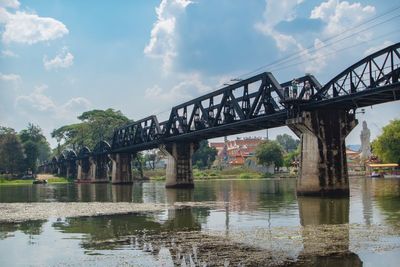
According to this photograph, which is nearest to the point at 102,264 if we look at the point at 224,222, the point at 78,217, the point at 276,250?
the point at 276,250

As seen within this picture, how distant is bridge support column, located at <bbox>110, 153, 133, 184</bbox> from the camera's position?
138625 mm

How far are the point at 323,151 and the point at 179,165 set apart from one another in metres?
47.2

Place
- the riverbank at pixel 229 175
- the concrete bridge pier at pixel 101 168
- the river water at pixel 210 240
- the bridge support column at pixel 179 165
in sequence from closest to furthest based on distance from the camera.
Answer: the river water at pixel 210 240 → the bridge support column at pixel 179 165 → the concrete bridge pier at pixel 101 168 → the riverbank at pixel 229 175

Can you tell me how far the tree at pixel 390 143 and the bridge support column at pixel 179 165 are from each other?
6753 centimetres

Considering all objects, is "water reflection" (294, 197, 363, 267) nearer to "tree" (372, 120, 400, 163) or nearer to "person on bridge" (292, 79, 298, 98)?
"person on bridge" (292, 79, 298, 98)

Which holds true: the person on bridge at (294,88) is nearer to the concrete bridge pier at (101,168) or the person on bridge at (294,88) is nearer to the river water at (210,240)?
the river water at (210,240)

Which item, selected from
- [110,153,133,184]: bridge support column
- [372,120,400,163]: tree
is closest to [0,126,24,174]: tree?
[110,153,133,184]: bridge support column

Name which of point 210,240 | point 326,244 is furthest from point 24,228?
point 326,244

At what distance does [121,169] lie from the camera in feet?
463

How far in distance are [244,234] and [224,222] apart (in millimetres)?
6531

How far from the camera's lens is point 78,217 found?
35719mm

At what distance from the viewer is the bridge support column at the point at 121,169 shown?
138625 millimetres

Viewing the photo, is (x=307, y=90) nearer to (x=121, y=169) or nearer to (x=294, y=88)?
(x=294, y=88)

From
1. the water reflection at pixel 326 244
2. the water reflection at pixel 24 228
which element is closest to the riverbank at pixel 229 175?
the water reflection at pixel 326 244
